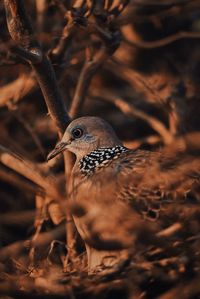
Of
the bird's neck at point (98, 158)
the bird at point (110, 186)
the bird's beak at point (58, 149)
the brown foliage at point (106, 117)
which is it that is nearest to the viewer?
the brown foliage at point (106, 117)

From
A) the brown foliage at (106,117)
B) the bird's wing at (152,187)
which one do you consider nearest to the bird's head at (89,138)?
the brown foliage at (106,117)

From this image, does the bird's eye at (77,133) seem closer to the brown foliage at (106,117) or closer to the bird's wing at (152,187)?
the brown foliage at (106,117)

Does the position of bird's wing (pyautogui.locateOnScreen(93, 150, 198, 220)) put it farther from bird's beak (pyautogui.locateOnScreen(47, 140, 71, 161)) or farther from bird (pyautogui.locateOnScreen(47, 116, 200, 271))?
bird's beak (pyautogui.locateOnScreen(47, 140, 71, 161))

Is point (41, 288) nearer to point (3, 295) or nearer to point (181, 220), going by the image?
point (3, 295)

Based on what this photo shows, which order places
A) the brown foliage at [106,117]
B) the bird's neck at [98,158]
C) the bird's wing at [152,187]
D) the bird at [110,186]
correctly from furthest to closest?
the bird's neck at [98,158] → the bird's wing at [152,187] → the bird at [110,186] → the brown foliage at [106,117]

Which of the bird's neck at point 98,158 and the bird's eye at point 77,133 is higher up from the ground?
the bird's eye at point 77,133

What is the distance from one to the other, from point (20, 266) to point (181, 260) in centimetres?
101

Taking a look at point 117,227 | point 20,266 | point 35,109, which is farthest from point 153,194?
point 35,109

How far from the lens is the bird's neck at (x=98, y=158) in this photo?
550 cm

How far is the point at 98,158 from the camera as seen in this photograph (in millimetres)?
5617

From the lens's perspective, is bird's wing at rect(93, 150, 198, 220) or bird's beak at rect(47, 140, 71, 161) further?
bird's beak at rect(47, 140, 71, 161)

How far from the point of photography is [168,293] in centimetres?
436

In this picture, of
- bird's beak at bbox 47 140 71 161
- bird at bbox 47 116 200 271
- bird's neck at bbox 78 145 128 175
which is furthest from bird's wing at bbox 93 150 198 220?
bird's beak at bbox 47 140 71 161

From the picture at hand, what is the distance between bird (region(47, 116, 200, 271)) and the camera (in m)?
4.46
